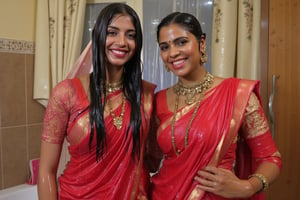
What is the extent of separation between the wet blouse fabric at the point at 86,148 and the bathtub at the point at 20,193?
901mm

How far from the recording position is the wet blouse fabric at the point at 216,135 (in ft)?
3.35

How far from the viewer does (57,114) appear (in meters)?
1.08

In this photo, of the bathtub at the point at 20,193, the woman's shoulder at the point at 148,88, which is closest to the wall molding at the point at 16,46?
the bathtub at the point at 20,193

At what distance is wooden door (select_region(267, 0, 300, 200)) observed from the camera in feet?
4.68

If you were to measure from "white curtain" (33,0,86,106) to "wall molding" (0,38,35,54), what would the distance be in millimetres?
48

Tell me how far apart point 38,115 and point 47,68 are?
32cm

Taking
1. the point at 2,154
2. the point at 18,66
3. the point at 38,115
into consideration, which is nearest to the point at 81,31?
the point at 18,66

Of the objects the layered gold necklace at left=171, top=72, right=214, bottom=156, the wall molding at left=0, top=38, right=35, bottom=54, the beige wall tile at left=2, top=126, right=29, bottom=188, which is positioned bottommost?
the beige wall tile at left=2, top=126, right=29, bottom=188

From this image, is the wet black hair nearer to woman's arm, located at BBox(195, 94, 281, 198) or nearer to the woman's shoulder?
the woman's shoulder

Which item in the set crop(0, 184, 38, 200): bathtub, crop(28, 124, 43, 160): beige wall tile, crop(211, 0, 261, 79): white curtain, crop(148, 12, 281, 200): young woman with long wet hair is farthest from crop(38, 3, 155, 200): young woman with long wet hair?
crop(28, 124, 43, 160): beige wall tile

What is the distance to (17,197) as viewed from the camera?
6.12 feet

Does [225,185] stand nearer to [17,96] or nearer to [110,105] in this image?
[110,105]

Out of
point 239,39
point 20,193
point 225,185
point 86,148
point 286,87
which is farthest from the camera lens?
point 20,193

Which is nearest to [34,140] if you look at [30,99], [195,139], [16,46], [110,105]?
[30,99]
